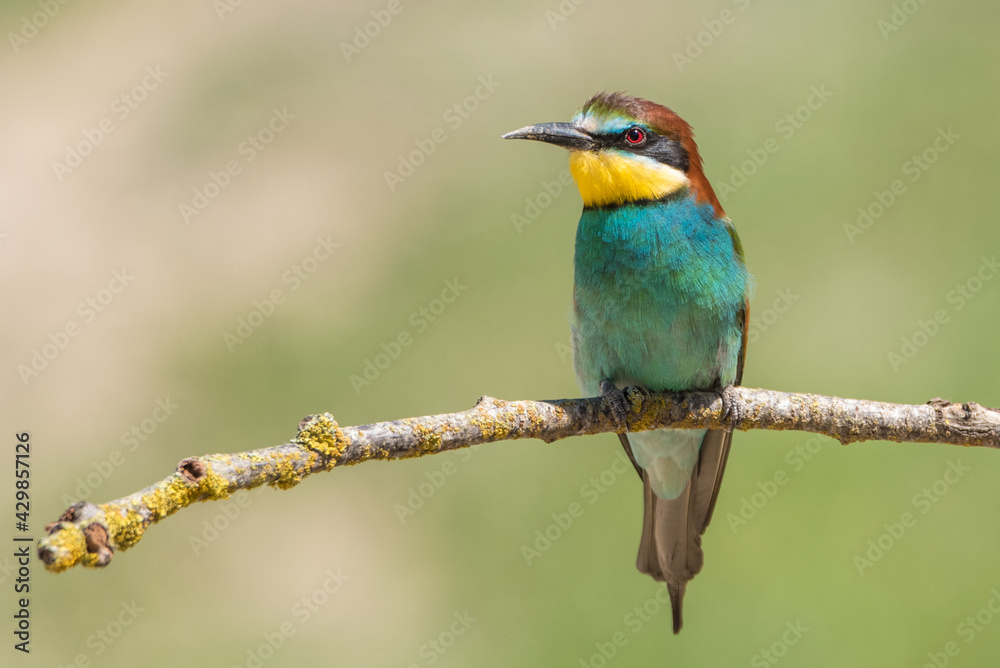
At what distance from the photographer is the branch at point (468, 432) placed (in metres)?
1.13

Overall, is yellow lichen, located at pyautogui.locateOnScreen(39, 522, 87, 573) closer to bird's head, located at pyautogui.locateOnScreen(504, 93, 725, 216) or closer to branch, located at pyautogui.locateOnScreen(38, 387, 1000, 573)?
branch, located at pyautogui.locateOnScreen(38, 387, 1000, 573)

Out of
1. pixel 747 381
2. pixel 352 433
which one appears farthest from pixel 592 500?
pixel 352 433

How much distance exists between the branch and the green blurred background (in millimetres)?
1099

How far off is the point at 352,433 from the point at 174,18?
415cm

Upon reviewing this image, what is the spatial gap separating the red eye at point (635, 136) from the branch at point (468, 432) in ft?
1.97

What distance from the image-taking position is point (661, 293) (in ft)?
7.50

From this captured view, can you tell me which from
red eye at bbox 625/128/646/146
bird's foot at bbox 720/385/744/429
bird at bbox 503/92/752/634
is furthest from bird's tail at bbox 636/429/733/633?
red eye at bbox 625/128/646/146

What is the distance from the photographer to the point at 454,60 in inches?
183

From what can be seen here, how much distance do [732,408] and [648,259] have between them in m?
0.39

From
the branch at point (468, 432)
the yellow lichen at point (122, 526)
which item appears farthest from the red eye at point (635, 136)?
the yellow lichen at point (122, 526)

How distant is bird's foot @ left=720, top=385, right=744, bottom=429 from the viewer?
217 centimetres

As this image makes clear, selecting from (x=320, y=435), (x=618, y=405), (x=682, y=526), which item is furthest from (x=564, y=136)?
(x=320, y=435)

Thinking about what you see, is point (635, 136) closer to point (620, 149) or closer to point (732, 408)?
point (620, 149)

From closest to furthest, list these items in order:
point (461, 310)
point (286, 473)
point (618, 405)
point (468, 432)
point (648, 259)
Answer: point (286, 473), point (468, 432), point (618, 405), point (648, 259), point (461, 310)
